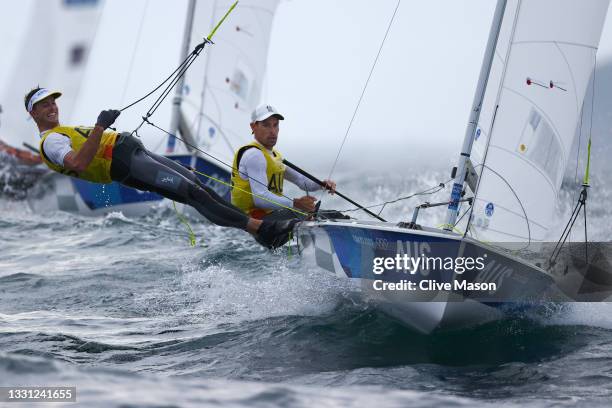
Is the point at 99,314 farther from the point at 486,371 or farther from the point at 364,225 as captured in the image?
the point at 486,371

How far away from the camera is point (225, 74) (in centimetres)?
1191

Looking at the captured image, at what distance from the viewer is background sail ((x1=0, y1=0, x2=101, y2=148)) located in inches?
477

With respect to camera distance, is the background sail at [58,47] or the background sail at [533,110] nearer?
the background sail at [533,110]

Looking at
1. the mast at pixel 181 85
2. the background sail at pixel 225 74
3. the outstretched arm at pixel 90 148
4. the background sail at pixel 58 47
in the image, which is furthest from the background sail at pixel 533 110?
the background sail at pixel 58 47

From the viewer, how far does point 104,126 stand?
16.3 feet

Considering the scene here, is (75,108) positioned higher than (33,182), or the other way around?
(75,108)

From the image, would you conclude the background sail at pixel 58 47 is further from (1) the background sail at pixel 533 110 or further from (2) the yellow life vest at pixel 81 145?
(1) the background sail at pixel 533 110

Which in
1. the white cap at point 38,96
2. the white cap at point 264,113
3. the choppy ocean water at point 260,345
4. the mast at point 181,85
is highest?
the mast at point 181,85

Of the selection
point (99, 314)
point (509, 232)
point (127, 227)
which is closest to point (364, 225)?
point (509, 232)

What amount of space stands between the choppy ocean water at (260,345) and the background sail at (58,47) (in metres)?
5.44

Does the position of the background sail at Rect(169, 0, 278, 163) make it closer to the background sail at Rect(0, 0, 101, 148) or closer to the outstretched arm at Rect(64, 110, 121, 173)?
the background sail at Rect(0, 0, 101, 148)

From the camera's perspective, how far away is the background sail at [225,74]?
11758 millimetres

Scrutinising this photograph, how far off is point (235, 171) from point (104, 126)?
3.26ft

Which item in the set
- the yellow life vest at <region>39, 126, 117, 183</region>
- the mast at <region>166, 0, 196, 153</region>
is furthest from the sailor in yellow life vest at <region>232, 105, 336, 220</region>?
the mast at <region>166, 0, 196, 153</region>
